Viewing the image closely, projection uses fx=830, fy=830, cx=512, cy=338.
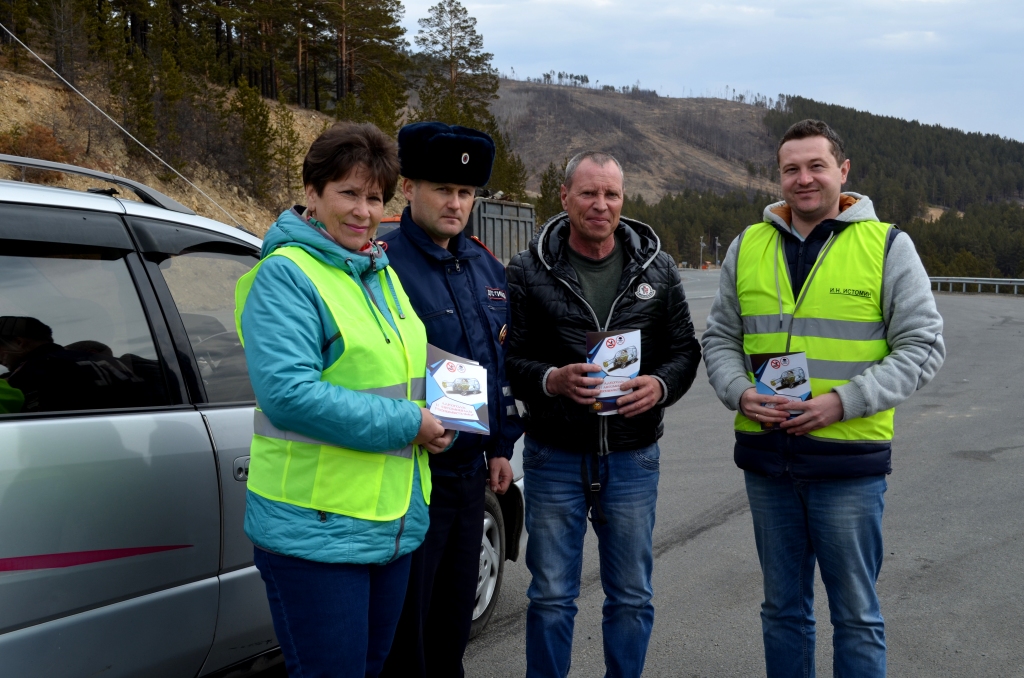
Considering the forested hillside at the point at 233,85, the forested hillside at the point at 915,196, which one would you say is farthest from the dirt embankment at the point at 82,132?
the forested hillside at the point at 915,196

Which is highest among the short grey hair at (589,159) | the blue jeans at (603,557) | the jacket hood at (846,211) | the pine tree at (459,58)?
the pine tree at (459,58)

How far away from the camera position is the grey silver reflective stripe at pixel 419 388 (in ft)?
7.72

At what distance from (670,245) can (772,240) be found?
122 meters

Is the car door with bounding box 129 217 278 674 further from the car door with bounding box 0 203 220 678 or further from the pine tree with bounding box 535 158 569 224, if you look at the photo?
the pine tree with bounding box 535 158 569 224

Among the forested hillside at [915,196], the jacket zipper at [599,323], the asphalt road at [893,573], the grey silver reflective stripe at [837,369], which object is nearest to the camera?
the grey silver reflective stripe at [837,369]

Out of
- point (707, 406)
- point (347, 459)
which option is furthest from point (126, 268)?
point (707, 406)

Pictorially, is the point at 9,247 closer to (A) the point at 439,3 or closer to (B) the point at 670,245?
(A) the point at 439,3

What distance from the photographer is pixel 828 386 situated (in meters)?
2.86

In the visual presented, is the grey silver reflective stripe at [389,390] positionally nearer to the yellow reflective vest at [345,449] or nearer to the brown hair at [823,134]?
the yellow reflective vest at [345,449]

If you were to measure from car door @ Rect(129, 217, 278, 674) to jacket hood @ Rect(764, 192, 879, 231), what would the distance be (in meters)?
2.01

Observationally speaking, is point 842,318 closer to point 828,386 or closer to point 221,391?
point 828,386

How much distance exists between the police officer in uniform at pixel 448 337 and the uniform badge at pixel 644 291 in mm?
577

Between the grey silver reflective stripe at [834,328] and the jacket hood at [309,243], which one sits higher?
the jacket hood at [309,243]

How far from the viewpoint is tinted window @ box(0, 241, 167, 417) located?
2361 mm
